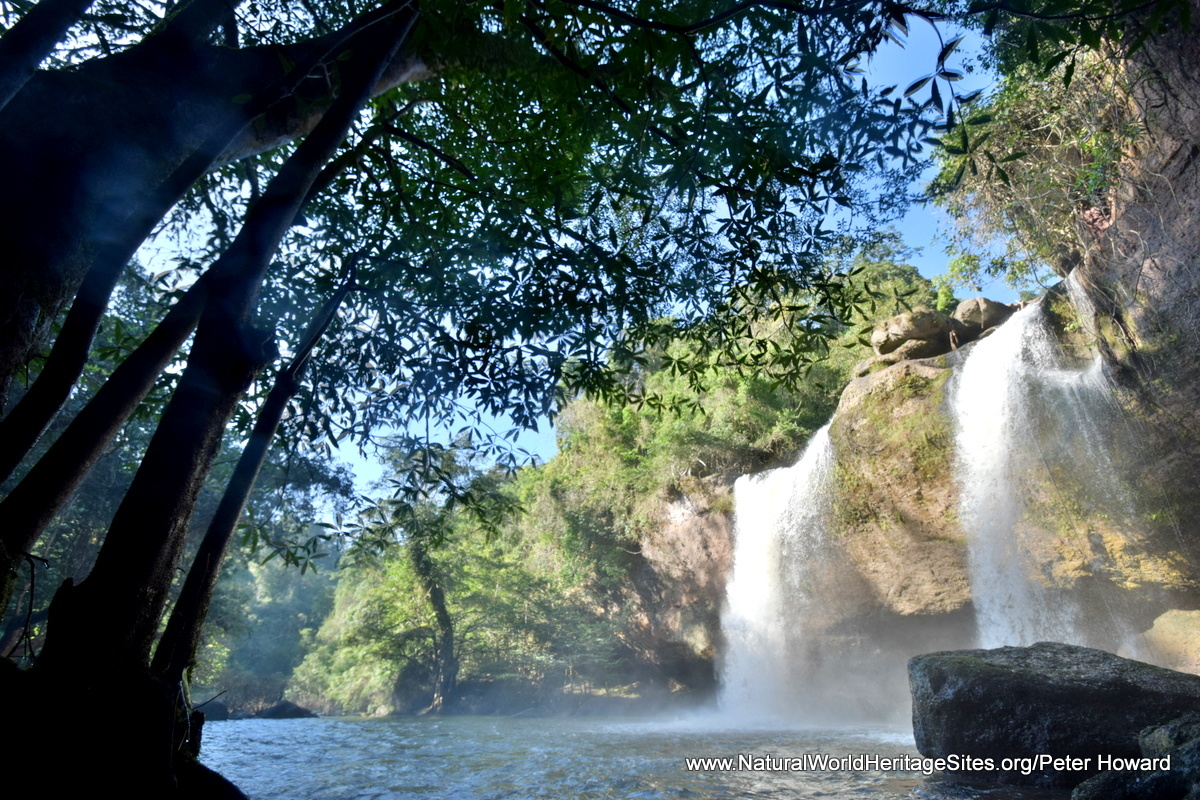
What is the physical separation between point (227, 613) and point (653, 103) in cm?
2463

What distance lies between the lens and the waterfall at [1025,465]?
1045 cm

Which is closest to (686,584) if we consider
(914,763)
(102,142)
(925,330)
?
(925,330)

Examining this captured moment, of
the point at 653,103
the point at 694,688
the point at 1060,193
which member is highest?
the point at 1060,193

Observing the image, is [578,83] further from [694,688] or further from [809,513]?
[694,688]

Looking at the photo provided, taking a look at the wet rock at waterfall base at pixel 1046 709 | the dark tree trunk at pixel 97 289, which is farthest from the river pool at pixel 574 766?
the dark tree trunk at pixel 97 289

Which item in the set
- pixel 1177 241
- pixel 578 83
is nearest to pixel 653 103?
pixel 578 83

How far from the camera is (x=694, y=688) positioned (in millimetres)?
19484

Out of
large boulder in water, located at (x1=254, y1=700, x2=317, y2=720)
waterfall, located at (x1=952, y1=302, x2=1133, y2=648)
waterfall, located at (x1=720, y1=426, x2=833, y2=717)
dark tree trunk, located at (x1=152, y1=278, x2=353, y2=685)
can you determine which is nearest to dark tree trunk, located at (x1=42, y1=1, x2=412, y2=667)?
dark tree trunk, located at (x1=152, y1=278, x2=353, y2=685)

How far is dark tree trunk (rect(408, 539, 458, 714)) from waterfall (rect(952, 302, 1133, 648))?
17.6 meters

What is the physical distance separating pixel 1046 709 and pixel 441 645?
21.9 metres

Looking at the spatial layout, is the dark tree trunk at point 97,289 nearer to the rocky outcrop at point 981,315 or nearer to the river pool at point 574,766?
the river pool at point 574,766

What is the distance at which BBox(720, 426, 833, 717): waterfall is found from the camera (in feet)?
49.6

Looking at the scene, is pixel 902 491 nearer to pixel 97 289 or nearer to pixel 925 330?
pixel 925 330

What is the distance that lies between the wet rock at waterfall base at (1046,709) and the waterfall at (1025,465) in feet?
16.4
